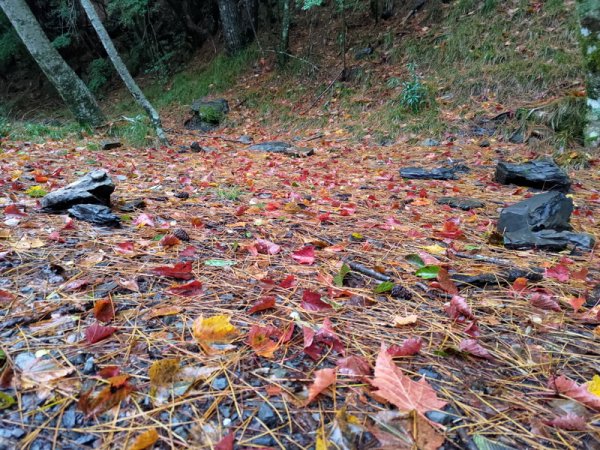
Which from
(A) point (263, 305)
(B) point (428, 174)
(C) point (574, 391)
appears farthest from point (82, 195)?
(B) point (428, 174)

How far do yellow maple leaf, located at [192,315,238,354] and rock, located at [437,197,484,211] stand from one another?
242 centimetres

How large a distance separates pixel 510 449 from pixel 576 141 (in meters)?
4.67

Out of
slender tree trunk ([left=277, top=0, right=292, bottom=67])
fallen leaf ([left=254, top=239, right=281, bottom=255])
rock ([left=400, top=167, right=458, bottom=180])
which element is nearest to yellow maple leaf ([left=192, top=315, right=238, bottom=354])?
fallen leaf ([left=254, top=239, right=281, bottom=255])

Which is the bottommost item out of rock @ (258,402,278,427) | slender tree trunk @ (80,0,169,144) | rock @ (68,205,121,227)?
rock @ (258,402,278,427)

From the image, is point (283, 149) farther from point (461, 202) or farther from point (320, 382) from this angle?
point (320, 382)

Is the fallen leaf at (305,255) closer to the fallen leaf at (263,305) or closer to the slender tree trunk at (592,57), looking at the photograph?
the fallen leaf at (263,305)

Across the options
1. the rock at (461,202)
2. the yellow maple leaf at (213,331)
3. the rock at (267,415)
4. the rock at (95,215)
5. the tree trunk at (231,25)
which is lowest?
the rock at (461,202)

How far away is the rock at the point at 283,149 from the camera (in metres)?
5.43

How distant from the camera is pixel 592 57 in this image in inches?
152

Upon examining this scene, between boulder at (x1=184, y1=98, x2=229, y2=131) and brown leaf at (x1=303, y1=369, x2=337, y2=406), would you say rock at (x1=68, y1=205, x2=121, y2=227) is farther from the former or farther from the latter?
boulder at (x1=184, y1=98, x2=229, y2=131)

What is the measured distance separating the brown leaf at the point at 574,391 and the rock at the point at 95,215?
2.14 meters

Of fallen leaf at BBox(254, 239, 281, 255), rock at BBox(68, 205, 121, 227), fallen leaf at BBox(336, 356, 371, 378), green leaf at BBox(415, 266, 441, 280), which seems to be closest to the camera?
fallen leaf at BBox(336, 356, 371, 378)

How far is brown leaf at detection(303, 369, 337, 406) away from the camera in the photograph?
941 millimetres

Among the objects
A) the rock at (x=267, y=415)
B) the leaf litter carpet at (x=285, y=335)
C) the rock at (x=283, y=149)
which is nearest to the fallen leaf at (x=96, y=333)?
the leaf litter carpet at (x=285, y=335)
